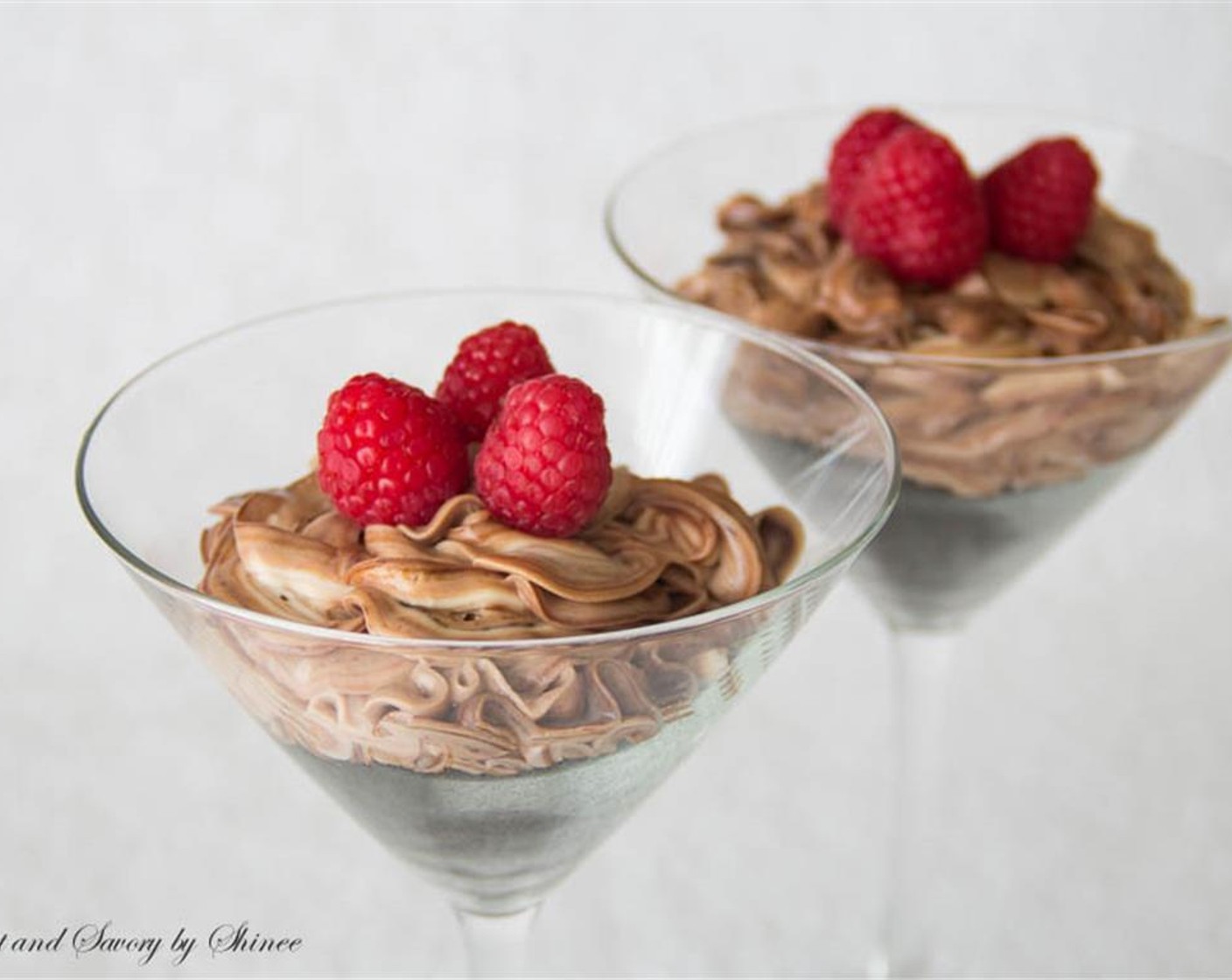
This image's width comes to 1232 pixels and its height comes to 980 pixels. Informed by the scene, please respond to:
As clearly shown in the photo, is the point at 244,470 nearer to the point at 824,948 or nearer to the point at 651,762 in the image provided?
the point at 651,762

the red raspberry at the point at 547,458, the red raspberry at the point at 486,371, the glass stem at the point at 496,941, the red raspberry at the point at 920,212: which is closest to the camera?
the red raspberry at the point at 547,458

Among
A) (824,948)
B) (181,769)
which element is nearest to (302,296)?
(181,769)

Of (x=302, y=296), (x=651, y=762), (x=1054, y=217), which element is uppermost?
(x=1054, y=217)

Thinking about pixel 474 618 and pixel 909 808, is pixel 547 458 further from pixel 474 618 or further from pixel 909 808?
pixel 909 808

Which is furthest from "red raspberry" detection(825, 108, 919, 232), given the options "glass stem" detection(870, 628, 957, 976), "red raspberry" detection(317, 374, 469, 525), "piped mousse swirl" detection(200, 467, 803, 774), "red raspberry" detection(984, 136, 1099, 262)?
"red raspberry" detection(317, 374, 469, 525)

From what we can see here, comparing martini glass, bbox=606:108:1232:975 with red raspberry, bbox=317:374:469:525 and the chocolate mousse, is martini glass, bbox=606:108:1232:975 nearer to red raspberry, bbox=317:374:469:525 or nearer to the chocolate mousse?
the chocolate mousse

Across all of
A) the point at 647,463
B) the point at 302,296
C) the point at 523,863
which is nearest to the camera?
the point at 523,863

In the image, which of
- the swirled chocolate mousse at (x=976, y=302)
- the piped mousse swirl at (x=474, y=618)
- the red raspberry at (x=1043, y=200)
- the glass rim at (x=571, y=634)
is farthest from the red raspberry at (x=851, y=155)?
the piped mousse swirl at (x=474, y=618)

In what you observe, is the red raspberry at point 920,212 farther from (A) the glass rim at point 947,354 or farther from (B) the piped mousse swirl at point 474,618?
(B) the piped mousse swirl at point 474,618
